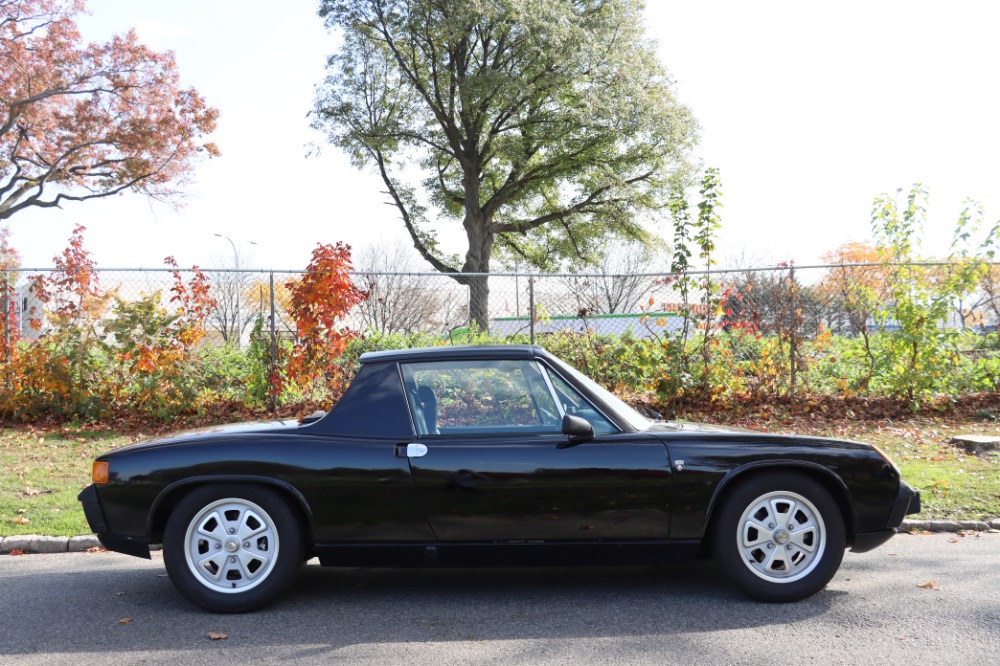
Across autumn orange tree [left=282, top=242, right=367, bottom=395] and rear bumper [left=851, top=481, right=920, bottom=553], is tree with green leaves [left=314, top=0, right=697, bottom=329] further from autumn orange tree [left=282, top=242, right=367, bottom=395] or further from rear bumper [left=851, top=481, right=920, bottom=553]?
rear bumper [left=851, top=481, right=920, bottom=553]

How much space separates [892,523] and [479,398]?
236 centimetres

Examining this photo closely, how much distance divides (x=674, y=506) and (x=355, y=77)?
25904 mm

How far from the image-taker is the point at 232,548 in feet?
14.8

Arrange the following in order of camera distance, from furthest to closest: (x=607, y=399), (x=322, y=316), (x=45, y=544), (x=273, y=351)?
(x=273, y=351) < (x=322, y=316) < (x=45, y=544) < (x=607, y=399)

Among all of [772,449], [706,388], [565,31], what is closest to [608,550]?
[772,449]

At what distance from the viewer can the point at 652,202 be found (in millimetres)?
27938

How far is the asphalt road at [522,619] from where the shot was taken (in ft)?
12.3

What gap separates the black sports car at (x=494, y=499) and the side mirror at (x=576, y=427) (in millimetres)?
12

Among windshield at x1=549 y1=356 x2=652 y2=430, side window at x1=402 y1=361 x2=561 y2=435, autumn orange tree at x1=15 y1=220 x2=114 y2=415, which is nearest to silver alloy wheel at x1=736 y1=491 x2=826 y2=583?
windshield at x1=549 y1=356 x2=652 y2=430

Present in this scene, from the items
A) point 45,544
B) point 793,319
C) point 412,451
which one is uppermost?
point 793,319

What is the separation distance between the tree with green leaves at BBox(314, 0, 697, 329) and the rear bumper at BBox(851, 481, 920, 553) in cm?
2107

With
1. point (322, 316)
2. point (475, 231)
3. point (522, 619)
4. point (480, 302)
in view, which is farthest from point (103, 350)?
point (475, 231)

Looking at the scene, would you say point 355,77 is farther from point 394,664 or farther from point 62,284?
point 394,664

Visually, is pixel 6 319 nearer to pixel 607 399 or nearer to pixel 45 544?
pixel 45 544
